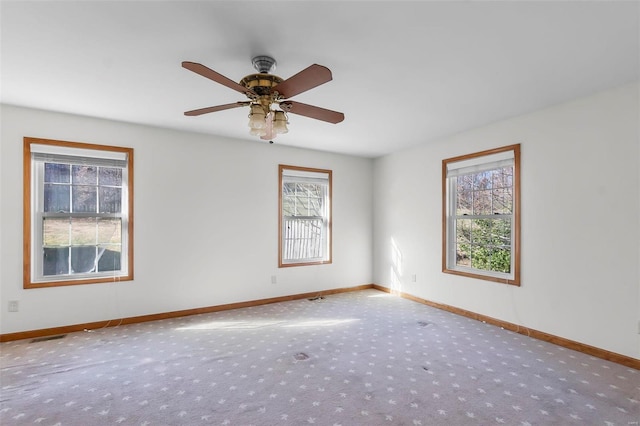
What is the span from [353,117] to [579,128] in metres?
2.29

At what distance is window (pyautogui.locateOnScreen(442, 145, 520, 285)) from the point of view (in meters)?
3.70

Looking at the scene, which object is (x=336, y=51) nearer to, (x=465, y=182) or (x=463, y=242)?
(x=465, y=182)

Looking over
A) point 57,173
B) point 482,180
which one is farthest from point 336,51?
point 57,173

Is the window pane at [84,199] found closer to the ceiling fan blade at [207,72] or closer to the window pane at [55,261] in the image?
the window pane at [55,261]

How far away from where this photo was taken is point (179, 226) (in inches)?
165

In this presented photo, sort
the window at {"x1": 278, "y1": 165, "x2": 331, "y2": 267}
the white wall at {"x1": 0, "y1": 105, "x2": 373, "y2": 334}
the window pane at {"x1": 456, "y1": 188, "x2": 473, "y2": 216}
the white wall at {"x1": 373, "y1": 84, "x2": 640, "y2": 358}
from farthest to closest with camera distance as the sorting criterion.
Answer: the window at {"x1": 278, "y1": 165, "x2": 331, "y2": 267} < the window pane at {"x1": 456, "y1": 188, "x2": 473, "y2": 216} < the white wall at {"x1": 0, "y1": 105, "x2": 373, "y2": 334} < the white wall at {"x1": 373, "y1": 84, "x2": 640, "y2": 358}

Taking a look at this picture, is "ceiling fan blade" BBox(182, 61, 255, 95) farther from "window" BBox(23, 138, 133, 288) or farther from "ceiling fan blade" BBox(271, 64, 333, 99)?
"window" BBox(23, 138, 133, 288)

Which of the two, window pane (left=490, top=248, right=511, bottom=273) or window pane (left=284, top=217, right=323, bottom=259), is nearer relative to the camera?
window pane (left=490, top=248, right=511, bottom=273)

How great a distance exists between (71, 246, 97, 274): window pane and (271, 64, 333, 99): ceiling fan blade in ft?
10.5

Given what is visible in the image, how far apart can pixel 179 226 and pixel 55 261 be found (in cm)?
137

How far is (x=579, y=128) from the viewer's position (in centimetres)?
311

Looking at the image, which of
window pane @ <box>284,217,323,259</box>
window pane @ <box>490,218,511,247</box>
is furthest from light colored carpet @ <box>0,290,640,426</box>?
window pane @ <box>284,217,323,259</box>

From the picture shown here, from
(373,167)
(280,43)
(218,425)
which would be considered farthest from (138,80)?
(373,167)

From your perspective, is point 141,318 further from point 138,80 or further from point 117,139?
point 138,80
